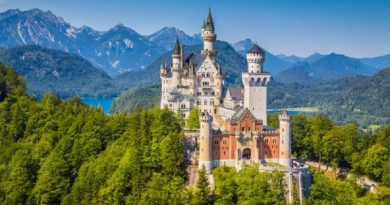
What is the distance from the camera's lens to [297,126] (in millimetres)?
84625

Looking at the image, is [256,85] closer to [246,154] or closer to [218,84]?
[246,154]

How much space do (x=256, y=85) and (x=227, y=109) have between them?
36.8 ft

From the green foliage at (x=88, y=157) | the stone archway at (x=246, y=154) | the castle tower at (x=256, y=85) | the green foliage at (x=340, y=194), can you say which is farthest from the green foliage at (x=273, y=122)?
the stone archway at (x=246, y=154)

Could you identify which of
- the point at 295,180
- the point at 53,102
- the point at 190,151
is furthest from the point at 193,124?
the point at 53,102

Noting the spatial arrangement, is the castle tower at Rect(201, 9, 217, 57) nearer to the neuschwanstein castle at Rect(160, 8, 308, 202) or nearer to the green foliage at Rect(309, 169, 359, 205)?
the neuschwanstein castle at Rect(160, 8, 308, 202)

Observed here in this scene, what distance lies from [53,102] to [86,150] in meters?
25.3

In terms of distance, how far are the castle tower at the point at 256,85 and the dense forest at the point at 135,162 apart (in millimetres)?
10970

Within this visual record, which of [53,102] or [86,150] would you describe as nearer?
[86,150]

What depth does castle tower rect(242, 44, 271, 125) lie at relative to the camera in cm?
7406

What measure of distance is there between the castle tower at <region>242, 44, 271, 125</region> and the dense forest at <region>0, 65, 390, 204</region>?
36.0 feet

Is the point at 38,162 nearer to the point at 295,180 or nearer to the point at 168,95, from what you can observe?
the point at 168,95

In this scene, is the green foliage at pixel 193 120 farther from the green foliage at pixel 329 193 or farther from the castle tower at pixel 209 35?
the green foliage at pixel 329 193

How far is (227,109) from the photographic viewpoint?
8456 cm

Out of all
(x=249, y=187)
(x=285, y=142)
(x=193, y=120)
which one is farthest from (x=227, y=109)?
(x=249, y=187)
